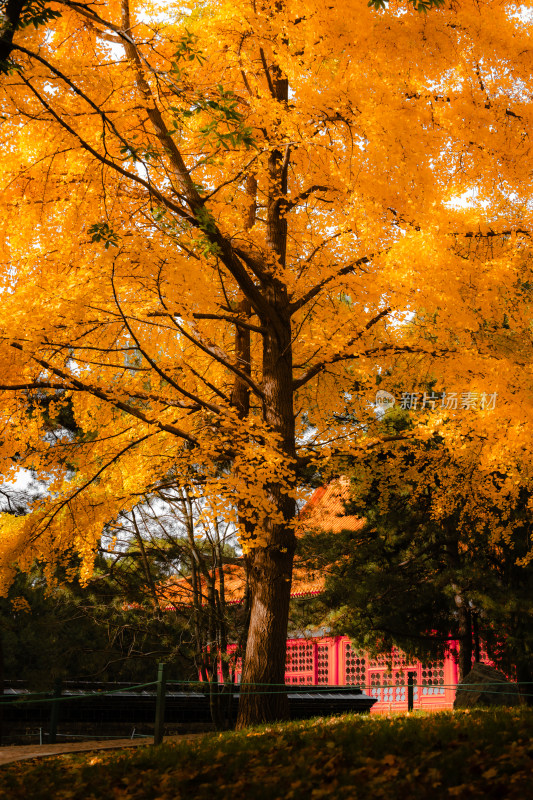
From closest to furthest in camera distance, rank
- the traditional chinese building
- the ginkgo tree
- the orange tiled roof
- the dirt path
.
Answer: the dirt path < the ginkgo tree < the orange tiled roof < the traditional chinese building

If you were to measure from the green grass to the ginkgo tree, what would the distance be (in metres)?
2.79

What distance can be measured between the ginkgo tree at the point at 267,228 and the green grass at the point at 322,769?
279 centimetres

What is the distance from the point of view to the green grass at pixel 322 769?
139 inches

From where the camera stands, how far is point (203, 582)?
43.2ft

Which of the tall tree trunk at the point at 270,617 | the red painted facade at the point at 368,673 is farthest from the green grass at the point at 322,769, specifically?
the red painted facade at the point at 368,673

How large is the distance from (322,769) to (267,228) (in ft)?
22.9

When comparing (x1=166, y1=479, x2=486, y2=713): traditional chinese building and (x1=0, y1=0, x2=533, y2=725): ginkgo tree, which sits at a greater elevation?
(x1=0, y1=0, x2=533, y2=725): ginkgo tree

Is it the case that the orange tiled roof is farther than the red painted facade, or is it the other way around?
the red painted facade

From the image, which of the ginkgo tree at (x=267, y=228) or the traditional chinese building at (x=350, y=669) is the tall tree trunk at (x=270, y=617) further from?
the traditional chinese building at (x=350, y=669)

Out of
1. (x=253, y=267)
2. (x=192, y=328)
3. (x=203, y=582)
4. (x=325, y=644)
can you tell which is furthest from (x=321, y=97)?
(x=325, y=644)

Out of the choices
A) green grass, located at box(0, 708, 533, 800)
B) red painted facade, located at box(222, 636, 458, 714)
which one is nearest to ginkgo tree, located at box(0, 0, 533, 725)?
green grass, located at box(0, 708, 533, 800)

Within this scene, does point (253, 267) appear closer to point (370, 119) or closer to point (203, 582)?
point (370, 119)

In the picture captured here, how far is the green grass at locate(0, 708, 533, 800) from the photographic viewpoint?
11.6 feet

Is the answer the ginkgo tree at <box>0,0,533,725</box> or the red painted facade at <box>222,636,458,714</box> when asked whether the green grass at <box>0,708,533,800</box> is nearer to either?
the ginkgo tree at <box>0,0,533,725</box>
